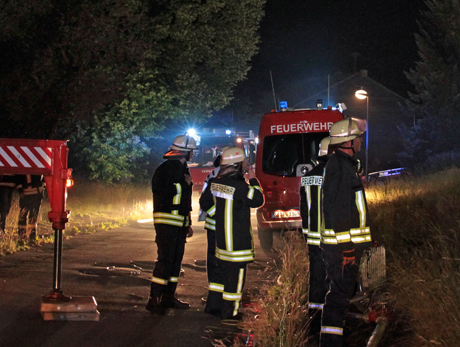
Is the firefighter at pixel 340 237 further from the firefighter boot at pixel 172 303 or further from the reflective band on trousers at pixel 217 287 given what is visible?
the firefighter boot at pixel 172 303

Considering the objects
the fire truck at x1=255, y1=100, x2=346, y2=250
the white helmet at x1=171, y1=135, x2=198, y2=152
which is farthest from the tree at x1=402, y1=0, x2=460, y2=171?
the white helmet at x1=171, y1=135, x2=198, y2=152

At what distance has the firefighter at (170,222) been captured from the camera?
6.34 metres

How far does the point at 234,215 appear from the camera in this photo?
586 cm

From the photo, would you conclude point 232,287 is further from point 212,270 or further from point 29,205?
point 29,205

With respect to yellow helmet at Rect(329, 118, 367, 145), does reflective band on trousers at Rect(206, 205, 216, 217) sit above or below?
below

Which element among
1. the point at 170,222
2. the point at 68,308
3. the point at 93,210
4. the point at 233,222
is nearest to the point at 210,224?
the point at 170,222

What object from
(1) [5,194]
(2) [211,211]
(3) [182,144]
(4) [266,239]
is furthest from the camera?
(1) [5,194]

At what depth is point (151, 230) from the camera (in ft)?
43.8

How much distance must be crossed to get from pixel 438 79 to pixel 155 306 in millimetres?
33524

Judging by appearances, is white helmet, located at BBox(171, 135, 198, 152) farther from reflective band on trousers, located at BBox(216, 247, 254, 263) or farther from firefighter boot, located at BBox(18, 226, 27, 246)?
firefighter boot, located at BBox(18, 226, 27, 246)

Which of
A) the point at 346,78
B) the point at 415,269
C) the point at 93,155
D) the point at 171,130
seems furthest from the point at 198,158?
the point at 346,78

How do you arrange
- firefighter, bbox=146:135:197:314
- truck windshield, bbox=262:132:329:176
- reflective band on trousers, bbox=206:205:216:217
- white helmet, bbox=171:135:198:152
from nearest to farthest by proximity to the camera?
reflective band on trousers, bbox=206:205:216:217
firefighter, bbox=146:135:197:314
white helmet, bbox=171:135:198:152
truck windshield, bbox=262:132:329:176

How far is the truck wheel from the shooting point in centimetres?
1034

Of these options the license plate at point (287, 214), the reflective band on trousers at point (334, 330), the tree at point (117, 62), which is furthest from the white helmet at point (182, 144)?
the tree at point (117, 62)
